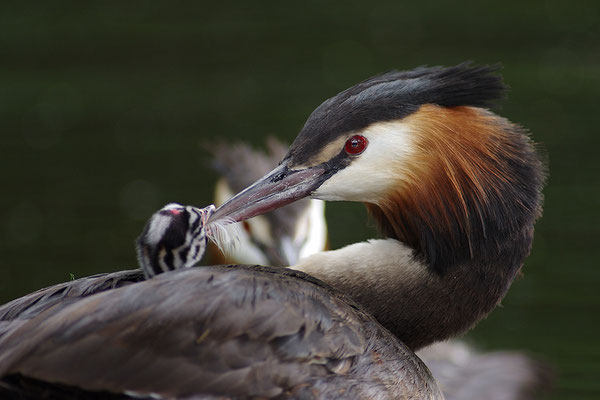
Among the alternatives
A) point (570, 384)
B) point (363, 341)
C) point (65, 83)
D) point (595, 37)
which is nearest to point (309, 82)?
point (65, 83)

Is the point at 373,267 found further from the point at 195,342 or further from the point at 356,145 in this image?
the point at 195,342

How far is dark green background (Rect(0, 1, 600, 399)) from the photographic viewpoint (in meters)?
8.16

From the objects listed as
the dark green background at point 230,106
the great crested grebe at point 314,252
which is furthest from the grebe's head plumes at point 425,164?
the dark green background at point 230,106

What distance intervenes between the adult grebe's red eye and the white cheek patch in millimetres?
16

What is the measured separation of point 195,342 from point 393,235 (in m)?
1.27

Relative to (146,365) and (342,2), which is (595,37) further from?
(146,365)

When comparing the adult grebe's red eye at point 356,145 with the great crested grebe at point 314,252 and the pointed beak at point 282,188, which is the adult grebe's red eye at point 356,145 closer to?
the pointed beak at point 282,188

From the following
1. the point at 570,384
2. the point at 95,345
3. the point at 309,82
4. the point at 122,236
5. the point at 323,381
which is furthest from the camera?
the point at 309,82

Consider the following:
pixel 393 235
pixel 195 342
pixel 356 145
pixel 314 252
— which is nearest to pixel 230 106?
pixel 314 252

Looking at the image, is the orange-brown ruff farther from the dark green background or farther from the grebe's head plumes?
the dark green background

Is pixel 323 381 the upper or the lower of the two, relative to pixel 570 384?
upper

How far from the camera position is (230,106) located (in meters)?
11.7

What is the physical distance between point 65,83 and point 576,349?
7.33 m

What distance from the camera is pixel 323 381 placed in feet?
11.9
